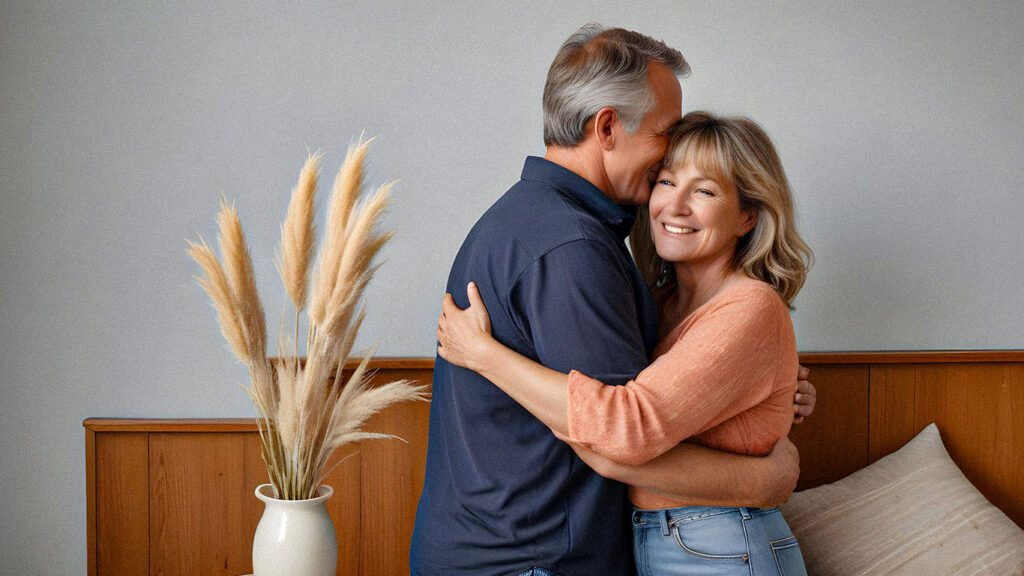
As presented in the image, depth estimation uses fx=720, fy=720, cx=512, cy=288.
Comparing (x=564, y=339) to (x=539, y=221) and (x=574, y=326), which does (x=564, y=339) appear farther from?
(x=539, y=221)

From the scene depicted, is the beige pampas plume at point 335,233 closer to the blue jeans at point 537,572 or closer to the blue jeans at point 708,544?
the blue jeans at point 537,572

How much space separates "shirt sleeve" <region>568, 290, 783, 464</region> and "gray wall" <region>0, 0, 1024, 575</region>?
84 centimetres

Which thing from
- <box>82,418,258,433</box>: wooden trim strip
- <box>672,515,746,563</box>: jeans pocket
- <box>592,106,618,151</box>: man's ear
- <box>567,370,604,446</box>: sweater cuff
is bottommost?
<box>672,515,746,563</box>: jeans pocket

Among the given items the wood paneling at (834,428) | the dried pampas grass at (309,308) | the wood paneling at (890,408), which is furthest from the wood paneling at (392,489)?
the wood paneling at (890,408)

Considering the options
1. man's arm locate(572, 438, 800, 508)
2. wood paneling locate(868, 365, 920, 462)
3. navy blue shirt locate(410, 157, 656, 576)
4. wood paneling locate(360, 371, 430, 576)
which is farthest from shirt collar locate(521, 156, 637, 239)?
wood paneling locate(868, 365, 920, 462)

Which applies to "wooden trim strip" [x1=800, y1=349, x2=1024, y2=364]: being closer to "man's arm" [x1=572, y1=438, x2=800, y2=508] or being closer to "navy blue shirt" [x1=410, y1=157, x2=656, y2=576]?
"man's arm" [x1=572, y1=438, x2=800, y2=508]

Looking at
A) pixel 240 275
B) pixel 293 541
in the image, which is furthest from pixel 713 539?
pixel 240 275

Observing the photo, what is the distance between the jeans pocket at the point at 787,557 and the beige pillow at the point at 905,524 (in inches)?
17.1

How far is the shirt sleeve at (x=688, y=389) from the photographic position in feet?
3.49

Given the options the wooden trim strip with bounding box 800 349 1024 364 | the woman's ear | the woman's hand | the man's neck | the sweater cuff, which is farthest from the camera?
the wooden trim strip with bounding box 800 349 1024 364

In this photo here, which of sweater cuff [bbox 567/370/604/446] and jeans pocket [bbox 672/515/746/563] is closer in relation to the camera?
sweater cuff [bbox 567/370/604/446]

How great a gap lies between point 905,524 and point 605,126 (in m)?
1.25

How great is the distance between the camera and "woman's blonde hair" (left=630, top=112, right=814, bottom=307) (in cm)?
136

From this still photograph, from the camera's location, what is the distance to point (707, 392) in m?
1.12
